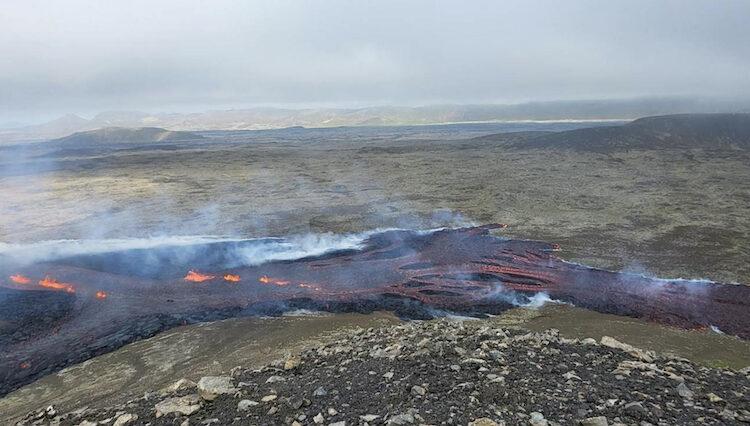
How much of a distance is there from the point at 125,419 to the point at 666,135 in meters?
98.4

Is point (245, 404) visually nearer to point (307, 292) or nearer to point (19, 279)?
point (307, 292)

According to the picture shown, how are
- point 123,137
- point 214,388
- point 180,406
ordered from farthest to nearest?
1. point 123,137
2. point 214,388
3. point 180,406

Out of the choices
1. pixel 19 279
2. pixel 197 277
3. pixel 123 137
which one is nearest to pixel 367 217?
pixel 197 277

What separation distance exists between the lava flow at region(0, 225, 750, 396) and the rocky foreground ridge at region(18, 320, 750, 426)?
714cm

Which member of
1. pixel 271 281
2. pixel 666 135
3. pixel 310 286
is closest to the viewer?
pixel 310 286

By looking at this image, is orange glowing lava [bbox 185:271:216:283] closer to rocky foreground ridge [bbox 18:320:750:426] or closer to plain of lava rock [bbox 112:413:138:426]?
rocky foreground ridge [bbox 18:320:750:426]

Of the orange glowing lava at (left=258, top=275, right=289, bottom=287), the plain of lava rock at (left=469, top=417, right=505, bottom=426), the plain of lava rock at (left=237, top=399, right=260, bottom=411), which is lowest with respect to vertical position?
the orange glowing lava at (left=258, top=275, right=289, bottom=287)

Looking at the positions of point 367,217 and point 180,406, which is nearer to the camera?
point 180,406

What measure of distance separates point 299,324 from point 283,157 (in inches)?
3087

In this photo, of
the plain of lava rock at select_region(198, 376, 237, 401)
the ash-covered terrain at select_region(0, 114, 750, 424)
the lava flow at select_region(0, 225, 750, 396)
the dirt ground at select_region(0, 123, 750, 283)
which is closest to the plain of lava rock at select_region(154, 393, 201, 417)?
the plain of lava rock at select_region(198, 376, 237, 401)

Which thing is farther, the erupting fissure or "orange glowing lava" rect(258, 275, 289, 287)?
the erupting fissure

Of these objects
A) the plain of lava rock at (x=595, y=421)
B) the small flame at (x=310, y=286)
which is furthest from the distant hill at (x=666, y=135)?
the plain of lava rock at (x=595, y=421)

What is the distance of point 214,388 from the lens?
9.45 m

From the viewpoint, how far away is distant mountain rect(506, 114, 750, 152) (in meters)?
81.7
